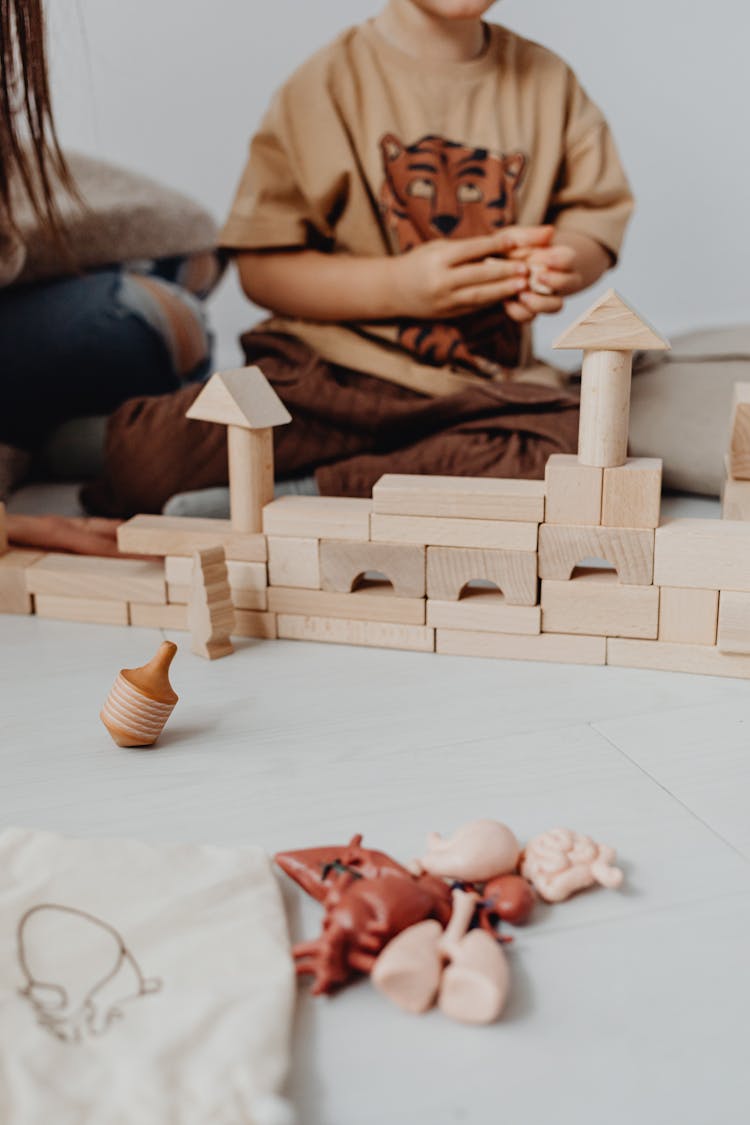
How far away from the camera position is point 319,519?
0.90 meters

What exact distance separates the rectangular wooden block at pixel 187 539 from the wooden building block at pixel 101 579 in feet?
0.09

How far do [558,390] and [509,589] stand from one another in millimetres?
383

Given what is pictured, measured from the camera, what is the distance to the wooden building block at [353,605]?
2.98 ft

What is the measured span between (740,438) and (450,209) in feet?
1.75

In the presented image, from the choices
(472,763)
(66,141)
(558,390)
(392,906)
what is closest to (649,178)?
(66,141)

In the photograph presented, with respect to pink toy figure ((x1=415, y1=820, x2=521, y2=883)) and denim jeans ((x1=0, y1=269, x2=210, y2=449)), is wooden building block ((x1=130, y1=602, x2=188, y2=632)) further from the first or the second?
denim jeans ((x1=0, y1=269, x2=210, y2=449))

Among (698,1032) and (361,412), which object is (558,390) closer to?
(361,412)

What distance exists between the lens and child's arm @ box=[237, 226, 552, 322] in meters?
1.18

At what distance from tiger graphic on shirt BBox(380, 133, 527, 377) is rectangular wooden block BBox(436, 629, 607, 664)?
47cm

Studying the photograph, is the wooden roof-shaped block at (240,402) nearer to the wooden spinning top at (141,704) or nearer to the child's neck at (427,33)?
the wooden spinning top at (141,704)

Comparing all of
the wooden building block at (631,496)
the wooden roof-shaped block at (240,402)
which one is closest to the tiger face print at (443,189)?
the wooden roof-shaped block at (240,402)

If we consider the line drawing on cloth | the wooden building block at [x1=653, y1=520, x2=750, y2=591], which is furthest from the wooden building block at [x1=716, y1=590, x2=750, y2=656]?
the line drawing on cloth

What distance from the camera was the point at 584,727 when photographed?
78 cm

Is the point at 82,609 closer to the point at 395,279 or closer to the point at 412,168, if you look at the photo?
the point at 395,279
